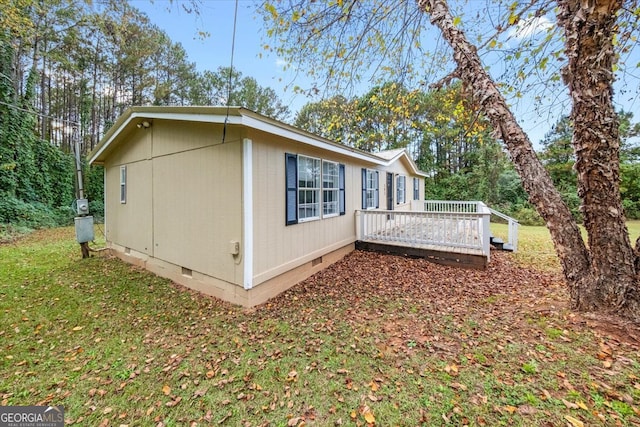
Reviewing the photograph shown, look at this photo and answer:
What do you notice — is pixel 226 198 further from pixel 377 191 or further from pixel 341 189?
pixel 377 191

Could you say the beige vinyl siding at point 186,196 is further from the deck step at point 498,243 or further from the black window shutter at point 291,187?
the deck step at point 498,243

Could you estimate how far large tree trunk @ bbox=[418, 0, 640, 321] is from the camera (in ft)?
10.1

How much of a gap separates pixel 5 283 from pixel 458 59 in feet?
29.7

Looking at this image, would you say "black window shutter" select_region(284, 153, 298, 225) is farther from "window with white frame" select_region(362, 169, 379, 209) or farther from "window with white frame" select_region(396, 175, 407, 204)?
Result: "window with white frame" select_region(396, 175, 407, 204)

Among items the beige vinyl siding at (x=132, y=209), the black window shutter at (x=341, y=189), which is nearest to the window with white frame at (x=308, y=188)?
the black window shutter at (x=341, y=189)

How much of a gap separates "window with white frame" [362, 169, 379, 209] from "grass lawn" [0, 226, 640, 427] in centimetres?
393

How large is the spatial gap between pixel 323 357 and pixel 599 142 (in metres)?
3.87

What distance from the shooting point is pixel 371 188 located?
30.4ft

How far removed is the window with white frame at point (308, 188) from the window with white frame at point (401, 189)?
260 inches

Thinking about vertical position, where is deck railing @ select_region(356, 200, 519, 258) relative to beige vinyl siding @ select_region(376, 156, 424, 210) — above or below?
below

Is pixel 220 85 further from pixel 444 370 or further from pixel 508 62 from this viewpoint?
pixel 444 370

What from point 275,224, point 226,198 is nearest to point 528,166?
point 275,224

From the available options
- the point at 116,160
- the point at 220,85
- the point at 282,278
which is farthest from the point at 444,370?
the point at 220,85

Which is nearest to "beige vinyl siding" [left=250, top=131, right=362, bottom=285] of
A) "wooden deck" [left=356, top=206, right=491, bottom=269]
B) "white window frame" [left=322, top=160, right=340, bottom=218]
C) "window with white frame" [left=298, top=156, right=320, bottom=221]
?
"window with white frame" [left=298, top=156, right=320, bottom=221]
